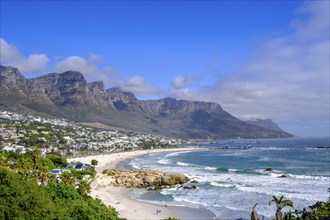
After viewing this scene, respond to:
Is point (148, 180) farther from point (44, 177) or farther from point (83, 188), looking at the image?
point (44, 177)

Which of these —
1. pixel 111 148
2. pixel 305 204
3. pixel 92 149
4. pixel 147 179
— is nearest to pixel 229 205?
pixel 305 204

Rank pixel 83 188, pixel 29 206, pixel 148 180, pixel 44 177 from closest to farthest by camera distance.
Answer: pixel 29 206, pixel 83 188, pixel 44 177, pixel 148 180

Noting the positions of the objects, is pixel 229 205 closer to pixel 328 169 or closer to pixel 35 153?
pixel 35 153

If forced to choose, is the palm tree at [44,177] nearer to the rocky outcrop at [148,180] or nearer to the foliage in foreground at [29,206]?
the foliage in foreground at [29,206]

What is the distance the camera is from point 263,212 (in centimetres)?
4150

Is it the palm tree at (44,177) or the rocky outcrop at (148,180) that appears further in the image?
the rocky outcrop at (148,180)

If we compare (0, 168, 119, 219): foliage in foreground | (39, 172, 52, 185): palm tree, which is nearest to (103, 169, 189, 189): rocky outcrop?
(39, 172, 52, 185): palm tree

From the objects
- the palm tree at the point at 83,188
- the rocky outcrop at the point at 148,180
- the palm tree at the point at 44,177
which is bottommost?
the rocky outcrop at the point at 148,180

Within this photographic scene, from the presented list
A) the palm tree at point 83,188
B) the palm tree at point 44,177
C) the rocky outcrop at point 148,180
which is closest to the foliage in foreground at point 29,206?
the palm tree at point 83,188

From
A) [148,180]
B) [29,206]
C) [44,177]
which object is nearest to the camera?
[29,206]

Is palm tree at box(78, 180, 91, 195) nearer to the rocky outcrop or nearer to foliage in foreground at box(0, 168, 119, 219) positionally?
foliage in foreground at box(0, 168, 119, 219)

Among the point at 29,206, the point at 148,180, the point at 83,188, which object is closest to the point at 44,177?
the point at 83,188

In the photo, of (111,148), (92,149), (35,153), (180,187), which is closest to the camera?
(35,153)

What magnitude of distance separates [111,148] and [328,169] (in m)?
119
